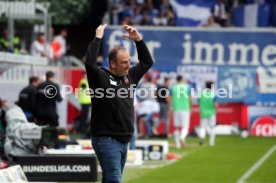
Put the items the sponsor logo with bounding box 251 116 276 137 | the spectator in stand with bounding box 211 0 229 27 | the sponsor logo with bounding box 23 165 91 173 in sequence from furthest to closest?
1. the spectator in stand with bounding box 211 0 229 27
2. the sponsor logo with bounding box 251 116 276 137
3. the sponsor logo with bounding box 23 165 91 173

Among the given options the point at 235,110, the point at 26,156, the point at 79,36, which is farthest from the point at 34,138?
the point at 79,36

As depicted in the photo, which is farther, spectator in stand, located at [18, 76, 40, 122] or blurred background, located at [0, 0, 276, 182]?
blurred background, located at [0, 0, 276, 182]

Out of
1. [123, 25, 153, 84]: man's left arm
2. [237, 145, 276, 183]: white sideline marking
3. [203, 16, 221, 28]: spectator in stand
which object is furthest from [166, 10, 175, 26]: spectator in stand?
[123, 25, 153, 84]: man's left arm

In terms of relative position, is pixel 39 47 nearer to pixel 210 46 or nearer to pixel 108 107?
pixel 210 46

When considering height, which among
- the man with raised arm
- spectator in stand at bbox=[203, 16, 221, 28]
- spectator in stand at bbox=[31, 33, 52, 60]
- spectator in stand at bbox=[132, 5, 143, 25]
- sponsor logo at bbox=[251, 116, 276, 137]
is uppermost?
spectator in stand at bbox=[132, 5, 143, 25]

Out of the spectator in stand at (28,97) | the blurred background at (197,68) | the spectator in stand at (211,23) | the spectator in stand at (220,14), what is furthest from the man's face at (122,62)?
the spectator in stand at (220,14)

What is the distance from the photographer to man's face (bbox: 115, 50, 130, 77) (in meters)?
11.6

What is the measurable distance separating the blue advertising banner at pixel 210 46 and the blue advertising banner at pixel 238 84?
42 cm

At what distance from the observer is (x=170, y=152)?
26.6 m

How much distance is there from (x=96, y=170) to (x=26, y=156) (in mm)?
1367

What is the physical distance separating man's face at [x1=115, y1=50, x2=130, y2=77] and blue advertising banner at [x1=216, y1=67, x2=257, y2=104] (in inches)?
899

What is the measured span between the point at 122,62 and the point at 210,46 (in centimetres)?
2355

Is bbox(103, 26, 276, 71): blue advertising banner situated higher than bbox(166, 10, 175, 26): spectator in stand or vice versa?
bbox(166, 10, 175, 26): spectator in stand

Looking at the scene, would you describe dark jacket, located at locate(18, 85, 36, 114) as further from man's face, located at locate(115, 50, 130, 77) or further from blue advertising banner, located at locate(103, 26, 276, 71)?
man's face, located at locate(115, 50, 130, 77)
